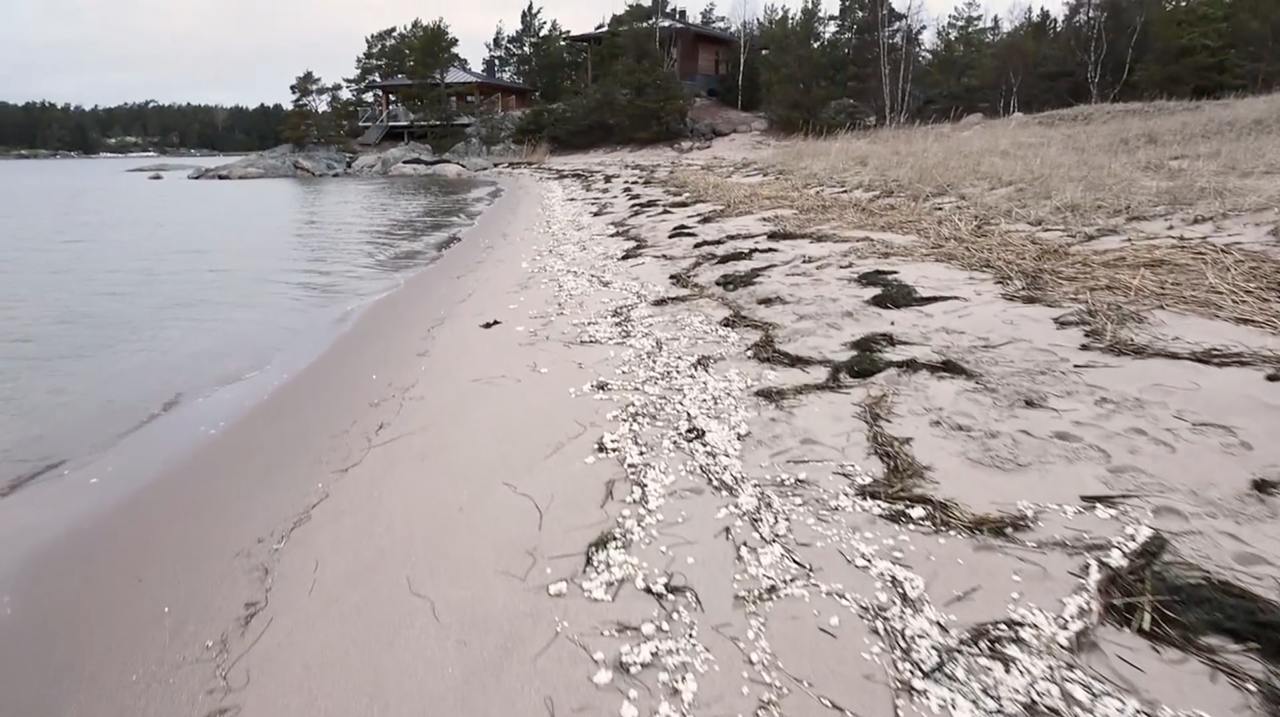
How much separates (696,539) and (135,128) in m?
116

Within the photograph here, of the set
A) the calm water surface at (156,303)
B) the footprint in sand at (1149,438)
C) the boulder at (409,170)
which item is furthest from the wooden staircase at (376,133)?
the footprint in sand at (1149,438)

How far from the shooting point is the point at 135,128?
3526 inches

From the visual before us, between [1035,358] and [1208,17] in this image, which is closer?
[1035,358]

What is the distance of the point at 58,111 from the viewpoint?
81312 millimetres

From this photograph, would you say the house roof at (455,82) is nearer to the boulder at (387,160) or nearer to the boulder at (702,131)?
the boulder at (387,160)

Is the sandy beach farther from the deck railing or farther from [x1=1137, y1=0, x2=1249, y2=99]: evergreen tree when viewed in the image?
the deck railing

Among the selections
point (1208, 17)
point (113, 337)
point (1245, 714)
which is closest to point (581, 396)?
point (1245, 714)

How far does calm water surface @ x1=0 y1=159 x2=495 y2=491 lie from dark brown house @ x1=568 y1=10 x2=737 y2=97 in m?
30.6

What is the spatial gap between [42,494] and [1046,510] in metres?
3.61

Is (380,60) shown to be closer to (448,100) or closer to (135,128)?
(448,100)

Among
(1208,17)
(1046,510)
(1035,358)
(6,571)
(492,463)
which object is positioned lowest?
(6,571)

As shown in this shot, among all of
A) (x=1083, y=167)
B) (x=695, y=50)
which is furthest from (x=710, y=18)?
(x=1083, y=167)

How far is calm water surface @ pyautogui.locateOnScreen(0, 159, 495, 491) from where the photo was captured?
3.51 meters

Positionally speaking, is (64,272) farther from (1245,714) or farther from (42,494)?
(1245,714)
